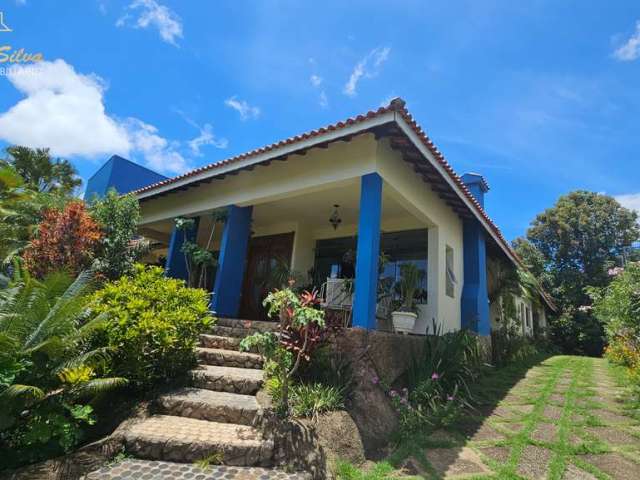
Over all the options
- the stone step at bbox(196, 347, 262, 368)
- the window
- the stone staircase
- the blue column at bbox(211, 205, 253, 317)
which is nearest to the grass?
the stone staircase

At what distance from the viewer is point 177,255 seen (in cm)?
990

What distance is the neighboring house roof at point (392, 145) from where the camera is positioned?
18.0 ft

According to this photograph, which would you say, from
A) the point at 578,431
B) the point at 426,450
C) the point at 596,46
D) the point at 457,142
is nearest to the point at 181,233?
the point at 457,142

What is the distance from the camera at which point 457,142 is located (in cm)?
909

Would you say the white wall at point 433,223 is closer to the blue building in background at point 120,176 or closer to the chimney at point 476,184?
the chimney at point 476,184

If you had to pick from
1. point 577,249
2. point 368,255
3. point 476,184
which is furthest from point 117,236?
point 577,249

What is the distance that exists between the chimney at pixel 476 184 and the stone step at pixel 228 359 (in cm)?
1068

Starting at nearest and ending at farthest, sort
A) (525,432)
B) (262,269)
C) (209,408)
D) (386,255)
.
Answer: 1. (209,408)
2. (525,432)
3. (386,255)
4. (262,269)

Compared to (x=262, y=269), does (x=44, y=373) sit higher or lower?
lower

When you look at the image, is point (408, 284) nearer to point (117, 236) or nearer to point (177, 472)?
point (177, 472)

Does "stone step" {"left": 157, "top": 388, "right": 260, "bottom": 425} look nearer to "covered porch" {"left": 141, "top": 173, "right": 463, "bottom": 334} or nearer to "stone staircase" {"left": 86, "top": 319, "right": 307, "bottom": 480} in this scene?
"stone staircase" {"left": 86, "top": 319, "right": 307, "bottom": 480}

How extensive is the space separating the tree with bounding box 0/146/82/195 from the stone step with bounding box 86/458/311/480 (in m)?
13.7

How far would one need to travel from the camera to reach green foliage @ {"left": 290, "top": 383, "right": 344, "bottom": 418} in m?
4.21

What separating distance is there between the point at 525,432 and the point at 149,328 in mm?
4773
